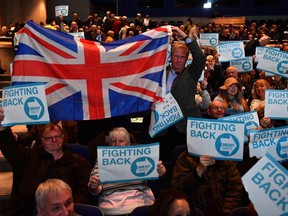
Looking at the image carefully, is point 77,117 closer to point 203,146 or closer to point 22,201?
point 22,201

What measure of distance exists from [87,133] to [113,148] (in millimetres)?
1277

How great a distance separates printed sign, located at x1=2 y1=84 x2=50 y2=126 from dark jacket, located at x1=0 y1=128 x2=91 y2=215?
16cm

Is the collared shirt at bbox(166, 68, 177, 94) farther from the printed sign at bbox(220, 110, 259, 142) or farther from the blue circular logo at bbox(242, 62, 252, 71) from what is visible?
the blue circular logo at bbox(242, 62, 252, 71)

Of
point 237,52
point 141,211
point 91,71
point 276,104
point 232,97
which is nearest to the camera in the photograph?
point 141,211

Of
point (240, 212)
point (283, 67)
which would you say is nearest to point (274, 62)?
point (283, 67)

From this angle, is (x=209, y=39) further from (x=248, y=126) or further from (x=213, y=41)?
(x=248, y=126)

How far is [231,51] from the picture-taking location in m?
7.37

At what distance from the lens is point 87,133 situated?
15.4 feet

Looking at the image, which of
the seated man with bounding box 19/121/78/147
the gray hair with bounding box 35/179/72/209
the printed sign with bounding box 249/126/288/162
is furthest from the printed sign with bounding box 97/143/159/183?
the seated man with bounding box 19/121/78/147

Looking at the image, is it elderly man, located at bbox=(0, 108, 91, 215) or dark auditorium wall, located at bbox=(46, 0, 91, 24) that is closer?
elderly man, located at bbox=(0, 108, 91, 215)

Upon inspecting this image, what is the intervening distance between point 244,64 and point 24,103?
15.1 ft

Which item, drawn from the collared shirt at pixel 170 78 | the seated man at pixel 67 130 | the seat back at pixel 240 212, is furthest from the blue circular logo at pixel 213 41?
the seat back at pixel 240 212

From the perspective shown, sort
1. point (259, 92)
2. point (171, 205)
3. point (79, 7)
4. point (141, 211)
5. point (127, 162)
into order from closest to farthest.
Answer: point (171, 205) < point (141, 211) < point (127, 162) < point (259, 92) < point (79, 7)

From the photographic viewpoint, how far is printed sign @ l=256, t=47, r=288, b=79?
20.4ft
